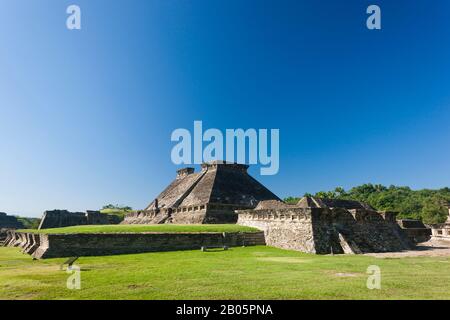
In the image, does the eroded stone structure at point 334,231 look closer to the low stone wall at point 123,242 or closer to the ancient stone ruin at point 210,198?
the low stone wall at point 123,242

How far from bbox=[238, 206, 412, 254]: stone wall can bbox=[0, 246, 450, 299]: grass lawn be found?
4444 millimetres

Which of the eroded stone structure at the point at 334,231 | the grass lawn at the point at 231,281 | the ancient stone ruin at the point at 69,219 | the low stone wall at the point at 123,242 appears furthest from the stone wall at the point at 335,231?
the ancient stone ruin at the point at 69,219

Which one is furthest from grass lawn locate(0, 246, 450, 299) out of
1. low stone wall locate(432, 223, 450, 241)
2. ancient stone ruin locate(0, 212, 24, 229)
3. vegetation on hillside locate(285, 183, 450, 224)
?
ancient stone ruin locate(0, 212, 24, 229)

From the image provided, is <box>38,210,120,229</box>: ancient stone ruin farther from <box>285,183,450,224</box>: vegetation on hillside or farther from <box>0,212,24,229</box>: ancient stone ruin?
<box>285,183,450,224</box>: vegetation on hillside

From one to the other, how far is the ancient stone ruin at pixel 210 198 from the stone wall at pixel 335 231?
39.7 feet

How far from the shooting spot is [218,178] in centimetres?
4188

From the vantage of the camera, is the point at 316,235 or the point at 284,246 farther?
the point at 284,246

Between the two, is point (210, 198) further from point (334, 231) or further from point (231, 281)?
point (231, 281)

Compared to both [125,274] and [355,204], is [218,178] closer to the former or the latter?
[355,204]

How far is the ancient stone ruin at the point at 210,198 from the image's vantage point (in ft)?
106

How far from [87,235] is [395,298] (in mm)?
15205

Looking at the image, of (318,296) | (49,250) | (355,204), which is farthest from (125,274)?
(355,204)

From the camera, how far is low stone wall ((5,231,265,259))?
16.0m

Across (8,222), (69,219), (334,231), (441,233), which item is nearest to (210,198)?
(334,231)
